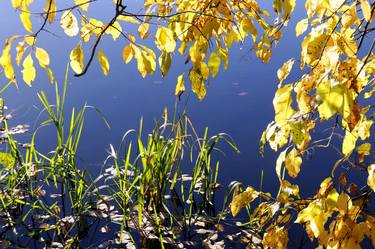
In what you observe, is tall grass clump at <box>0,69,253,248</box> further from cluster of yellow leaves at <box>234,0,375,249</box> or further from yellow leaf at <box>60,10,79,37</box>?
yellow leaf at <box>60,10,79,37</box>

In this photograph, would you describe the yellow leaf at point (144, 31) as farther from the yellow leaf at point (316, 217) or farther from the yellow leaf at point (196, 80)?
the yellow leaf at point (316, 217)

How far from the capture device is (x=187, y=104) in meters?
3.86

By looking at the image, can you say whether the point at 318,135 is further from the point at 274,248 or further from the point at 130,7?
the point at 130,7

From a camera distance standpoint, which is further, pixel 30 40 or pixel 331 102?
pixel 30 40

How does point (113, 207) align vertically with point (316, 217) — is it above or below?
below

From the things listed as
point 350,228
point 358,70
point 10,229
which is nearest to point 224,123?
point 10,229

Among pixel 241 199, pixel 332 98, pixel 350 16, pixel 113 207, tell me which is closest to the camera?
pixel 332 98

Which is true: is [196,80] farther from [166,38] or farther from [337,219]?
[337,219]

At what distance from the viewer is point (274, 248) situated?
1502mm

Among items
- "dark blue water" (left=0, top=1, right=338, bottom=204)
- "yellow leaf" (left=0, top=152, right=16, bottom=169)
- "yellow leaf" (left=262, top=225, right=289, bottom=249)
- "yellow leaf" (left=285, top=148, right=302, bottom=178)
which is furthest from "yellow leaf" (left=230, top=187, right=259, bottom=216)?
"dark blue water" (left=0, top=1, right=338, bottom=204)

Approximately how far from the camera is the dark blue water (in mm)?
3105

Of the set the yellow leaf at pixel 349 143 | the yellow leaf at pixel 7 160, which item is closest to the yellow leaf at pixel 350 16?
the yellow leaf at pixel 349 143

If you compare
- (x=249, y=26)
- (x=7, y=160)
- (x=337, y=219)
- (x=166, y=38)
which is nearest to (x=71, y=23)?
(x=166, y=38)

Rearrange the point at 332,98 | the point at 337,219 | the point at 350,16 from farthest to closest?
the point at 337,219, the point at 350,16, the point at 332,98
